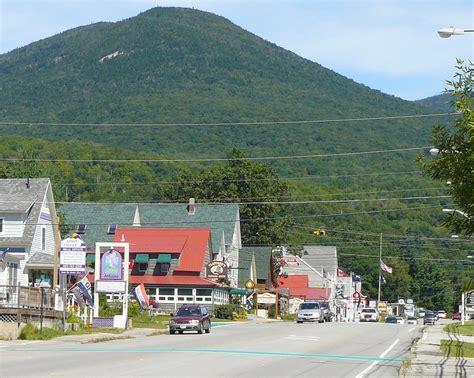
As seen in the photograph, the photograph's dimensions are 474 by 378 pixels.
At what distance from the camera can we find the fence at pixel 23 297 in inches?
1496

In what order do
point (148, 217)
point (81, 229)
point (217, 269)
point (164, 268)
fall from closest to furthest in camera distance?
point (217, 269) → point (164, 268) → point (81, 229) → point (148, 217)

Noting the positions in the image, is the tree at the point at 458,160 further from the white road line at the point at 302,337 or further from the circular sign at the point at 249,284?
the circular sign at the point at 249,284

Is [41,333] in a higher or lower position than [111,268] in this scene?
lower

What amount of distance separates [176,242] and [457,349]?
4195 cm

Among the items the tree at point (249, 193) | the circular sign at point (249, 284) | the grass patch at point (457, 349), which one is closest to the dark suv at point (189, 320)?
the grass patch at point (457, 349)

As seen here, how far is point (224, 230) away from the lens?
87.4 metres

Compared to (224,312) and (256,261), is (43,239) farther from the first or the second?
(256,261)

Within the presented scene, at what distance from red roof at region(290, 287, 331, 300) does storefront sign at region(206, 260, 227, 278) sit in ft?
144

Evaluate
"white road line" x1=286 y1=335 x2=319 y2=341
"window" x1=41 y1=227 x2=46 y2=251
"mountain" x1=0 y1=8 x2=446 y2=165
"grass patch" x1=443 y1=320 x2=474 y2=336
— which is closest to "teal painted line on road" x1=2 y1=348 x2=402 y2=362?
"white road line" x1=286 y1=335 x2=319 y2=341

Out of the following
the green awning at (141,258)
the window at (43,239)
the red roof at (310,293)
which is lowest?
the red roof at (310,293)

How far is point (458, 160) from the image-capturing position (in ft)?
86.1

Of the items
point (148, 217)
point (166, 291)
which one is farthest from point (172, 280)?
point (148, 217)

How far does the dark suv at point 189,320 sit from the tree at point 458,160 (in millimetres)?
19252

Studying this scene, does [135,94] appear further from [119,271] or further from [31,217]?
[119,271]
